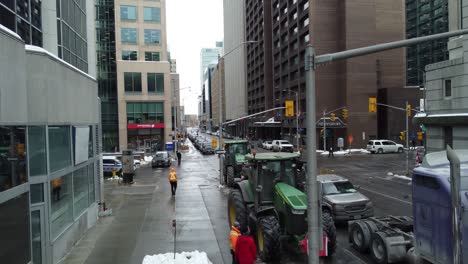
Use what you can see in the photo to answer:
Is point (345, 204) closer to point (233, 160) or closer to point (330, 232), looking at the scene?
point (330, 232)

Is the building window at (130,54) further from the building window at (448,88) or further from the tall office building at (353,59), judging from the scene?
the building window at (448,88)

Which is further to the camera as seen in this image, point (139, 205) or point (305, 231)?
point (139, 205)

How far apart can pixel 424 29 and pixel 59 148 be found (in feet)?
326

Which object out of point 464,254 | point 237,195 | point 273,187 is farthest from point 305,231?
point 464,254

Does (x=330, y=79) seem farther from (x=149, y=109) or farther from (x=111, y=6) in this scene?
(x=111, y=6)

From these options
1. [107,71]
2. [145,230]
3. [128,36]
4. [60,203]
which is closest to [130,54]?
[128,36]

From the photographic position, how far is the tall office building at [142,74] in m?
58.7

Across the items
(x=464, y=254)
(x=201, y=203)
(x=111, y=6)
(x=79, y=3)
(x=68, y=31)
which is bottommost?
(x=201, y=203)

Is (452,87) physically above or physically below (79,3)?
below

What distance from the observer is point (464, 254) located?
7.39m

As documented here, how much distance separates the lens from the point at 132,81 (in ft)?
193

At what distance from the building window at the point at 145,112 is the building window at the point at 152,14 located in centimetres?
1232

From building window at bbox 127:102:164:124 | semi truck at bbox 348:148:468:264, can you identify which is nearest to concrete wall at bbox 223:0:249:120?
building window at bbox 127:102:164:124

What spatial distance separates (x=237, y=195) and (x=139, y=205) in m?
8.01
